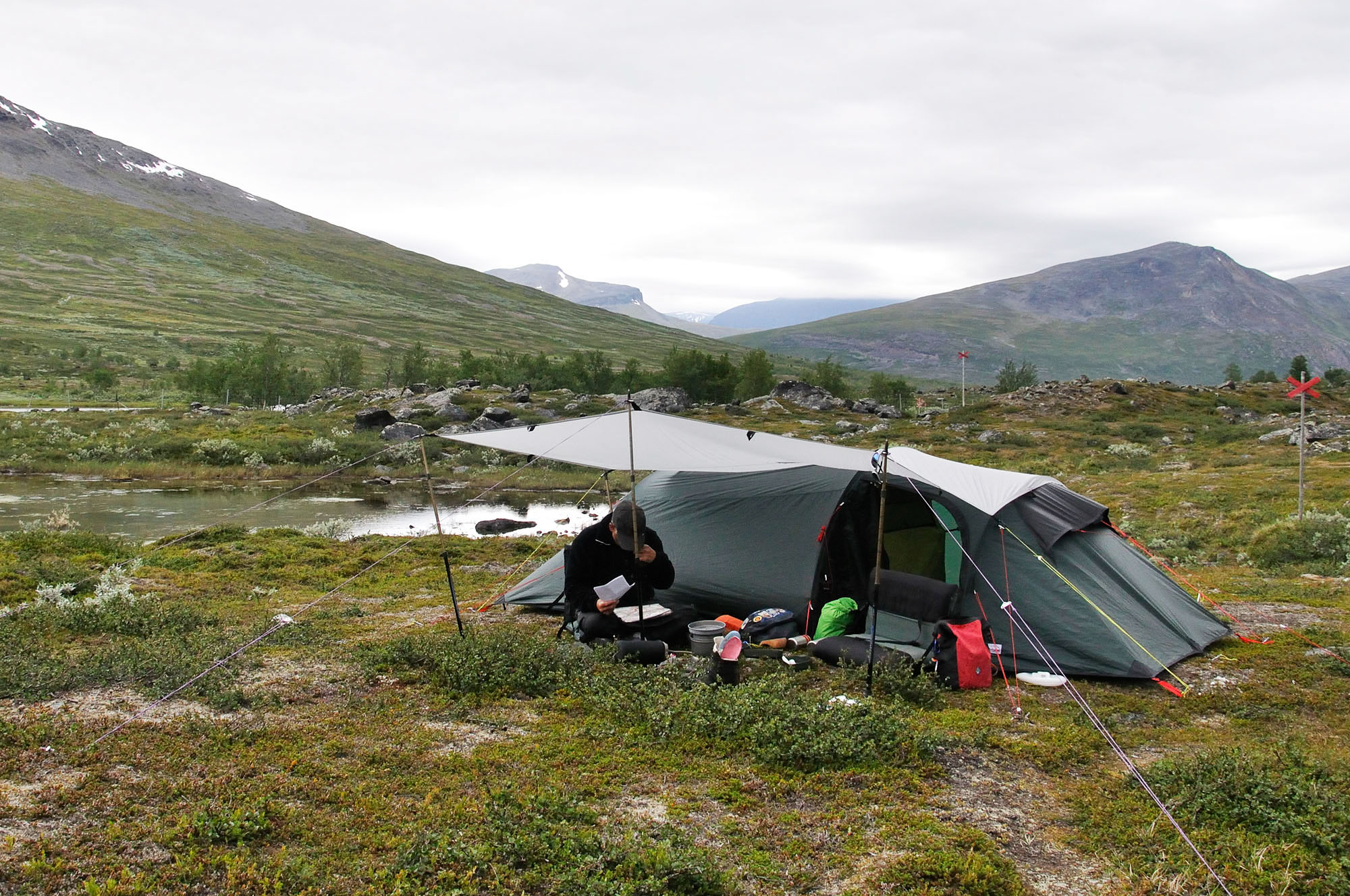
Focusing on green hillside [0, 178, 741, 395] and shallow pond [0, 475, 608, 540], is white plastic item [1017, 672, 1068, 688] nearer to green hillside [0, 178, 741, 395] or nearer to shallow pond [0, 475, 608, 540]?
shallow pond [0, 475, 608, 540]

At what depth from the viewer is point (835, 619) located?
10164 mm

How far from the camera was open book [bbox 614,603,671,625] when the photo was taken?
31.9ft

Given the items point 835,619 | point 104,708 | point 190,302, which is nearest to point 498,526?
point 835,619

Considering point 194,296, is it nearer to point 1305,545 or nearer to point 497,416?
point 497,416

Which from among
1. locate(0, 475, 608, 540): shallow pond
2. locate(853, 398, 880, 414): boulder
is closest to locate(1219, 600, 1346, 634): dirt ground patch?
locate(0, 475, 608, 540): shallow pond

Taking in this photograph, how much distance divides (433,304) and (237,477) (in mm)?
148903

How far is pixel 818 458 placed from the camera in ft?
33.7

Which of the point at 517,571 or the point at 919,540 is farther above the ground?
the point at 919,540

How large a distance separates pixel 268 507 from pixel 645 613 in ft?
84.7

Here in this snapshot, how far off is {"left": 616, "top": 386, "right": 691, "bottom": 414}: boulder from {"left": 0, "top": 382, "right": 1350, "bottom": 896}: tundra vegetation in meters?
56.4

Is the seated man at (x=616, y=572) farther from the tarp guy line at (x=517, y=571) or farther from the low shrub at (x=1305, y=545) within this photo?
the low shrub at (x=1305, y=545)

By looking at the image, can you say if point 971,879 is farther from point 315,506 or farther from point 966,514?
point 315,506

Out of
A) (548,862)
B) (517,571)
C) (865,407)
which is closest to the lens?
(548,862)

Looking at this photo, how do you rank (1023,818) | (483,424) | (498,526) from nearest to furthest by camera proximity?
(1023,818) → (498,526) → (483,424)
